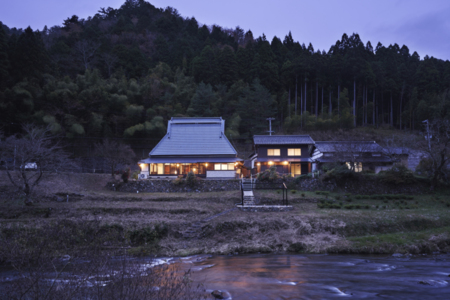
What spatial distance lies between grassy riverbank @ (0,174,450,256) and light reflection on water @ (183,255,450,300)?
1127mm

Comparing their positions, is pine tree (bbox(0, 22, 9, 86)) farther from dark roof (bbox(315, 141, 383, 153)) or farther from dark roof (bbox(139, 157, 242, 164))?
dark roof (bbox(315, 141, 383, 153))

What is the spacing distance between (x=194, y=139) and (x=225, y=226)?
62.1ft

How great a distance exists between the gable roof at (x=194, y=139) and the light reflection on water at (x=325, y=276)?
65.3ft

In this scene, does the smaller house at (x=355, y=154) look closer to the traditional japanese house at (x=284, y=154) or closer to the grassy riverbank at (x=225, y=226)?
the traditional japanese house at (x=284, y=154)

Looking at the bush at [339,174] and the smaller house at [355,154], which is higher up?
the smaller house at [355,154]

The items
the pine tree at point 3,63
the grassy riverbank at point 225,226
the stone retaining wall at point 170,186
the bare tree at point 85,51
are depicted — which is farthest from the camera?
the bare tree at point 85,51

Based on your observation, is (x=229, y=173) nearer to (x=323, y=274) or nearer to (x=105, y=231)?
(x=105, y=231)

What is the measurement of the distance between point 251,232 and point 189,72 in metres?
45.5

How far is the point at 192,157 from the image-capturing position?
31.9 m

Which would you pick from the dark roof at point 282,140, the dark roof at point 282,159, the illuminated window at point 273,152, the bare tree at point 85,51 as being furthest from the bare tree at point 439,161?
the bare tree at point 85,51

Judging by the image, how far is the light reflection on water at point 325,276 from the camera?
884 centimetres

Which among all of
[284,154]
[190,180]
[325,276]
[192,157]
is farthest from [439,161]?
[192,157]

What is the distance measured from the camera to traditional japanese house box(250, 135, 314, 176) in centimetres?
3259

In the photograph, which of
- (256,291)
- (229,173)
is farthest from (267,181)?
(256,291)
